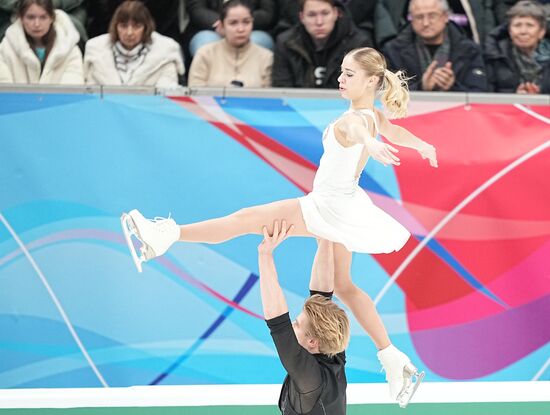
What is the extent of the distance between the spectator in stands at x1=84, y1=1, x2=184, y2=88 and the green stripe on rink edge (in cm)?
210

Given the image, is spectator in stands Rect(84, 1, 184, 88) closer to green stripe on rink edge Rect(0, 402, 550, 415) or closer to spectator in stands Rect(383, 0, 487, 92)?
spectator in stands Rect(383, 0, 487, 92)

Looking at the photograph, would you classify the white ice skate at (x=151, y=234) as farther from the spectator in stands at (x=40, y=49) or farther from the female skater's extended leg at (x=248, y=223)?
the spectator in stands at (x=40, y=49)

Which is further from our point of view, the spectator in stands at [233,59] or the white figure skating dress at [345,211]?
the spectator in stands at [233,59]

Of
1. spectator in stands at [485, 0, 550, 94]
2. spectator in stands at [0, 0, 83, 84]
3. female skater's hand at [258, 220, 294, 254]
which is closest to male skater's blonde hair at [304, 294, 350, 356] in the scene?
female skater's hand at [258, 220, 294, 254]

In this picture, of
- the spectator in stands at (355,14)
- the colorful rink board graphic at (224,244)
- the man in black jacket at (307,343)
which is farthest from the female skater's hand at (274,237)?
the spectator in stands at (355,14)

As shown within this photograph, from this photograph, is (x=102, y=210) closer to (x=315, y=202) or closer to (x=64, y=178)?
(x=64, y=178)

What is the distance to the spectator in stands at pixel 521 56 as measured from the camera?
20.7 ft

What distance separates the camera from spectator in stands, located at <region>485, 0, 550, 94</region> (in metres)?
6.32

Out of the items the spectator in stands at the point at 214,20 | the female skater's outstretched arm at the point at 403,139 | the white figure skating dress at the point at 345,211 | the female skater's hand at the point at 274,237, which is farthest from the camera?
the spectator in stands at the point at 214,20

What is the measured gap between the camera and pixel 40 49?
A: 6152mm

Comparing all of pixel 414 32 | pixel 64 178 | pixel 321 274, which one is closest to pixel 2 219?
pixel 64 178

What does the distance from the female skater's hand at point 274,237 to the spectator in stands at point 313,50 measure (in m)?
2.44

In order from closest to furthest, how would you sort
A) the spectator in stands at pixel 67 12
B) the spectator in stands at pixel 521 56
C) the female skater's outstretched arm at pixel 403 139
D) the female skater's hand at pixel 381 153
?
the female skater's hand at pixel 381 153 < the female skater's outstretched arm at pixel 403 139 < the spectator in stands at pixel 521 56 < the spectator in stands at pixel 67 12

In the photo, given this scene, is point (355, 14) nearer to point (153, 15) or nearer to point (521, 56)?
point (521, 56)
